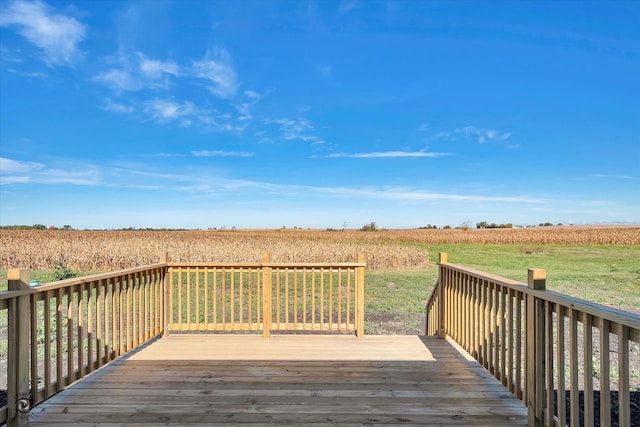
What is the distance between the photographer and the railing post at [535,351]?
232 centimetres

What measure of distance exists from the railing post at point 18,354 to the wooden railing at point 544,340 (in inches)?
134

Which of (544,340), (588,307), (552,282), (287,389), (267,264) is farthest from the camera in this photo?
(552,282)

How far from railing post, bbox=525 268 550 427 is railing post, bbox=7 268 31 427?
3493 mm

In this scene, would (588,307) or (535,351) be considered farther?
(535,351)

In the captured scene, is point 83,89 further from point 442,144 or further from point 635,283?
point 635,283

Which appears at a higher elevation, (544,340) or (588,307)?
(588,307)

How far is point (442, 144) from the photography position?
20234 millimetres

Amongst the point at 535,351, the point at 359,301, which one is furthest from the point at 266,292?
the point at 535,351

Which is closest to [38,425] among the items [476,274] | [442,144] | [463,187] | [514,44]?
[476,274]

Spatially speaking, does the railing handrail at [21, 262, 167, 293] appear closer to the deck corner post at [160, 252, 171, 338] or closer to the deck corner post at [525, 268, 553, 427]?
the deck corner post at [160, 252, 171, 338]

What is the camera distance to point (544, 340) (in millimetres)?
2303

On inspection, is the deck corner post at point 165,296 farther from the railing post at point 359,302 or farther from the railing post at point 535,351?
the railing post at point 535,351

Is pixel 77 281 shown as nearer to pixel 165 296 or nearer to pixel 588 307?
pixel 165 296

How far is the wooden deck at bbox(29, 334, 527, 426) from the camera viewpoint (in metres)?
2.47
